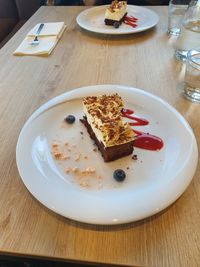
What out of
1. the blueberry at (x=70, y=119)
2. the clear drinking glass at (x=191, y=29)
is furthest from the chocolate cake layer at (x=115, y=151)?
the clear drinking glass at (x=191, y=29)

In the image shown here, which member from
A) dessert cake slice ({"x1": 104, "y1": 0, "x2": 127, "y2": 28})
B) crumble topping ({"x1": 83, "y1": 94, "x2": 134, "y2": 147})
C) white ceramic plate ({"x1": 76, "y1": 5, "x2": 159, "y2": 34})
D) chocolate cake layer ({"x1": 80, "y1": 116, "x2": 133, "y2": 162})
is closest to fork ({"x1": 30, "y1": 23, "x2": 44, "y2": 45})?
white ceramic plate ({"x1": 76, "y1": 5, "x2": 159, "y2": 34})

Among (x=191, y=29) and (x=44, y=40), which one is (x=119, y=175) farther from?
(x=44, y=40)

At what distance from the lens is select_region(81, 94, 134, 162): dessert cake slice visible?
643 millimetres

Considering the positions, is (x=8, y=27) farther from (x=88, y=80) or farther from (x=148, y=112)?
(x=148, y=112)

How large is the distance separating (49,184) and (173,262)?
28 centimetres

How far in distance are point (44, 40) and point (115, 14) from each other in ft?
1.19

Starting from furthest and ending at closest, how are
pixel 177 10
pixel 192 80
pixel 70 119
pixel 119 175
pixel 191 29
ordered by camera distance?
1. pixel 177 10
2. pixel 191 29
3. pixel 192 80
4. pixel 70 119
5. pixel 119 175

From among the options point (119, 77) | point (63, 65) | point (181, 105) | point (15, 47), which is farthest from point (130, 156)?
point (15, 47)

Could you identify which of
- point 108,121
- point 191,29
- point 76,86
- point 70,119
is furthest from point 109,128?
point 191,29

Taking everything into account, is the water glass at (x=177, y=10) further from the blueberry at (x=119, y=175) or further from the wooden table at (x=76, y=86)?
the blueberry at (x=119, y=175)

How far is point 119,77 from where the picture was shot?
1.03m

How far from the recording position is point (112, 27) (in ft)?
4.47

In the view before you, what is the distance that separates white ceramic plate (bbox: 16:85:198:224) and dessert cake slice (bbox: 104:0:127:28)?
2.13ft

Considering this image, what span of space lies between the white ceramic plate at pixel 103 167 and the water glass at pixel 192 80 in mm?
158
